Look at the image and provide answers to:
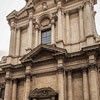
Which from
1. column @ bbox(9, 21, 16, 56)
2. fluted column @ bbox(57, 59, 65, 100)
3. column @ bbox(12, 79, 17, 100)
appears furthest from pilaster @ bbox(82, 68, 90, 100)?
column @ bbox(9, 21, 16, 56)

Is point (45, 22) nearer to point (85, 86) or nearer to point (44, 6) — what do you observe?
point (44, 6)

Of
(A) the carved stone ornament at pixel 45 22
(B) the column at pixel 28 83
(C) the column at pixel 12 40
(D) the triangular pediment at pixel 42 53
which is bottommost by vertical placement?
(B) the column at pixel 28 83

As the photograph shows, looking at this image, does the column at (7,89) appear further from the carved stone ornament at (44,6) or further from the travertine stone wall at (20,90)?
the carved stone ornament at (44,6)

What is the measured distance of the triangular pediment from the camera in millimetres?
18719

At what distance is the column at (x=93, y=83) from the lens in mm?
15923

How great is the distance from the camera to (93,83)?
16.2m

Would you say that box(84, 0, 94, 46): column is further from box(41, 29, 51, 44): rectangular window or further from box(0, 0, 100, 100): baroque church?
box(41, 29, 51, 44): rectangular window

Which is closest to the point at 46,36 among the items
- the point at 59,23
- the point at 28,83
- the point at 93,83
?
the point at 59,23

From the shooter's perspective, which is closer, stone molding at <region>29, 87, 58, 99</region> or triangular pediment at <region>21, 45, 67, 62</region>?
stone molding at <region>29, 87, 58, 99</region>

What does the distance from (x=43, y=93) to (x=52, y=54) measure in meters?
3.30

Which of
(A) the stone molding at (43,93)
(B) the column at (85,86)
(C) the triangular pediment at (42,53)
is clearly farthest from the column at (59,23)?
(A) the stone molding at (43,93)

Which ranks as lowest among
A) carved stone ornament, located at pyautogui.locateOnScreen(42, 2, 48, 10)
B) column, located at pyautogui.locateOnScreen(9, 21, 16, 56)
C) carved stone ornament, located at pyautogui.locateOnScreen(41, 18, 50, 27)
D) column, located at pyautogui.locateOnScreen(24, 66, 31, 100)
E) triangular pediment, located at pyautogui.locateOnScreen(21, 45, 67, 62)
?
column, located at pyautogui.locateOnScreen(24, 66, 31, 100)

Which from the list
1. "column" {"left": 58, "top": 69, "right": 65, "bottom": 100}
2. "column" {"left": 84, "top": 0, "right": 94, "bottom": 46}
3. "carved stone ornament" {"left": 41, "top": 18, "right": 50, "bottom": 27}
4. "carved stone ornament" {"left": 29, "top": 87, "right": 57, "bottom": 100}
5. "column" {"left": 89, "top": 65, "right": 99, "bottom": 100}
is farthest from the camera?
"carved stone ornament" {"left": 41, "top": 18, "right": 50, "bottom": 27}

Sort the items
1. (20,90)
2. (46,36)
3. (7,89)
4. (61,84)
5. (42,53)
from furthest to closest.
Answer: (46,36), (20,90), (7,89), (42,53), (61,84)
